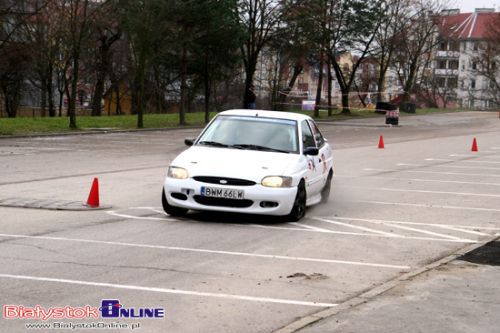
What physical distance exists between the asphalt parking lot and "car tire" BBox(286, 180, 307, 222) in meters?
0.17

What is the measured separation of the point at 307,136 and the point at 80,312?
692 centimetres

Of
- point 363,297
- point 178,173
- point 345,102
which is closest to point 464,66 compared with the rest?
point 345,102

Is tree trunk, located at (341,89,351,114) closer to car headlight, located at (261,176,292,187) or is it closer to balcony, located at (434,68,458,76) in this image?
balcony, located at (434,68,458,76)

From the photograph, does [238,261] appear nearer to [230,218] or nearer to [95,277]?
[95,277]

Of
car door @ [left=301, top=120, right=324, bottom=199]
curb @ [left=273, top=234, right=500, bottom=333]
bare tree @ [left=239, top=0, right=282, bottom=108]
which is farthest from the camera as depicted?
bare tree @ [left=239, top=0, right=282, bottom=108]

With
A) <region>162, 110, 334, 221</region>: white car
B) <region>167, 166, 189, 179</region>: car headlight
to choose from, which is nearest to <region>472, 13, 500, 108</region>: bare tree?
<region>162, 110, 334, 221</region>: white car

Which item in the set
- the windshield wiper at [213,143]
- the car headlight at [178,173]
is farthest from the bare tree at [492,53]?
Result: the car headlight at [178,173]

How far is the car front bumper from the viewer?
10.3m

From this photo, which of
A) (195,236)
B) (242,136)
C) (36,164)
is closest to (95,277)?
(195,236)

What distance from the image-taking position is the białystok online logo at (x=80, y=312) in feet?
19.1

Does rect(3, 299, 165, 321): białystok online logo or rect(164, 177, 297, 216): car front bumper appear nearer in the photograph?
rect(3, 299, 165, 321): białystok online logo

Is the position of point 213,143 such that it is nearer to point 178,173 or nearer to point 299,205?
point 178,173

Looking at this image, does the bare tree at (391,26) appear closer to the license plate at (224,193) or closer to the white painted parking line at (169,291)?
the license plate at (224,193)

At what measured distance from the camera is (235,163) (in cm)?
1055
